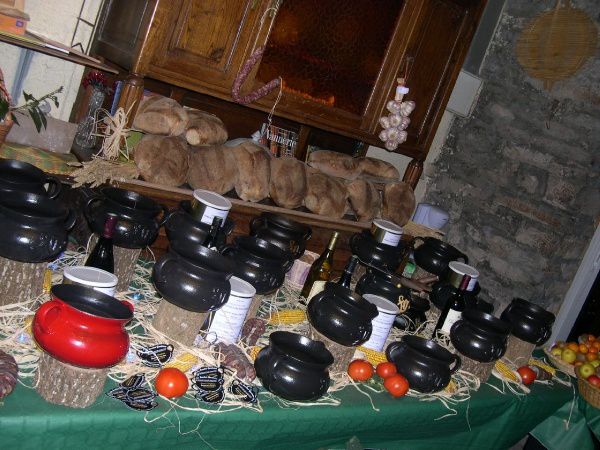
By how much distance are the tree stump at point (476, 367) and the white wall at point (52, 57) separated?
1.97m

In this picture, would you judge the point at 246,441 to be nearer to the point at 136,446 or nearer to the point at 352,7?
the point at 136,446

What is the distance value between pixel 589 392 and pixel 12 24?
2.65 meters

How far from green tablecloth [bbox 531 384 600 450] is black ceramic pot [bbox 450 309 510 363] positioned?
715 mm

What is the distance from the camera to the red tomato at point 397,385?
1854 millimetres

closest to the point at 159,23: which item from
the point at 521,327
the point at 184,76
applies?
the point at 184,76

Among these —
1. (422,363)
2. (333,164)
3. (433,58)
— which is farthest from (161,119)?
(433,58)

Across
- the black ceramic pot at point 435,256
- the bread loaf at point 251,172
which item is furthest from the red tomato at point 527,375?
the bread loaf at point 251,172

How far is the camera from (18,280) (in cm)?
146

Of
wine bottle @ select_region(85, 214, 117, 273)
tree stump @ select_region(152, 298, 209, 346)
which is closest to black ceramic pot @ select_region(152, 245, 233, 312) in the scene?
tree stump @ select_region(152, 298, 209, 346)

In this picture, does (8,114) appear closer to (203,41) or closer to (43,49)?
(43,49)

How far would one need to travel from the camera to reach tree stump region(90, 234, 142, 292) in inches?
71.0

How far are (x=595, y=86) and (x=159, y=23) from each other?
8.83 ft

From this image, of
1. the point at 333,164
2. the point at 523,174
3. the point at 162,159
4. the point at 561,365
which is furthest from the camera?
the point at 523,174

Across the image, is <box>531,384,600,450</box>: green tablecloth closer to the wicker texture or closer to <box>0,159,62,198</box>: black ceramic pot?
the wicker texture
